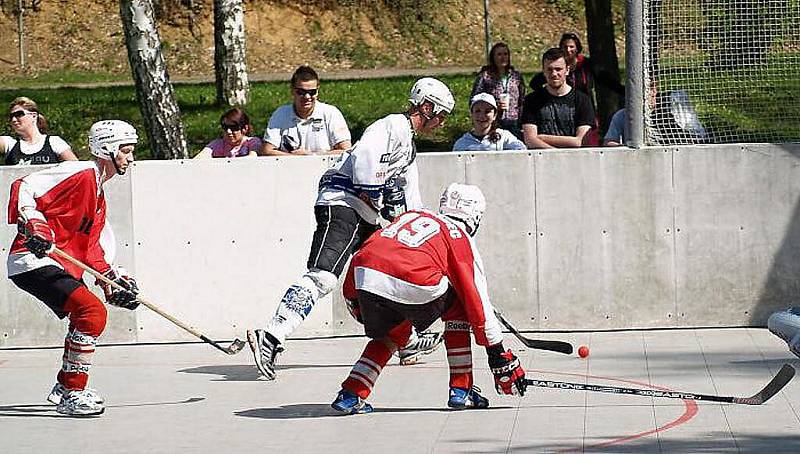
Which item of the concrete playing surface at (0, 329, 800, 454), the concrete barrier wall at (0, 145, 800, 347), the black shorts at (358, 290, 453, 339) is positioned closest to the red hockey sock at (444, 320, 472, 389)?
the black shorts at (358, 290, 453, 339)

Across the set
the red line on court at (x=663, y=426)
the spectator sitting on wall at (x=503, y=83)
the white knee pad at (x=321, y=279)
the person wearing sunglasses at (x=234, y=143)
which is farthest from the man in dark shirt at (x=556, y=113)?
the red line on court at (x=663, y=426)

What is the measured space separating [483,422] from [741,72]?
4.48 meters

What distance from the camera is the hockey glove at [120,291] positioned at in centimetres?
817

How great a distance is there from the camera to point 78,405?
7.82 meters

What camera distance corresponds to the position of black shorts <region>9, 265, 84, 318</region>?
785 centimetres

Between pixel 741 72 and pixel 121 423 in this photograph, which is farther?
pixel 741 72

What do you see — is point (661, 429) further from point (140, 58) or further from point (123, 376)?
point (140, 58)

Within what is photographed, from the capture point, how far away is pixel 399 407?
310 inches

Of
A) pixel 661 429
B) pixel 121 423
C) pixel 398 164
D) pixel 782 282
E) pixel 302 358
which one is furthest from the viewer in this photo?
pixel 782 282

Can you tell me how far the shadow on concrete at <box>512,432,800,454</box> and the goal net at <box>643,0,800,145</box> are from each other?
4.22 m

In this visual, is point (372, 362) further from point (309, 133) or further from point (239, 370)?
point (309, 133)

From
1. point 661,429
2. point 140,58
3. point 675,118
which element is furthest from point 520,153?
point 140,58

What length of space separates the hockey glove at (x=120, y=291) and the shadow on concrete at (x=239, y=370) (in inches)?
43.8

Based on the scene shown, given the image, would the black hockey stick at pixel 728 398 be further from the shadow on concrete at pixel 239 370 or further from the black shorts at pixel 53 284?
the black shorts at pixel 53 284
